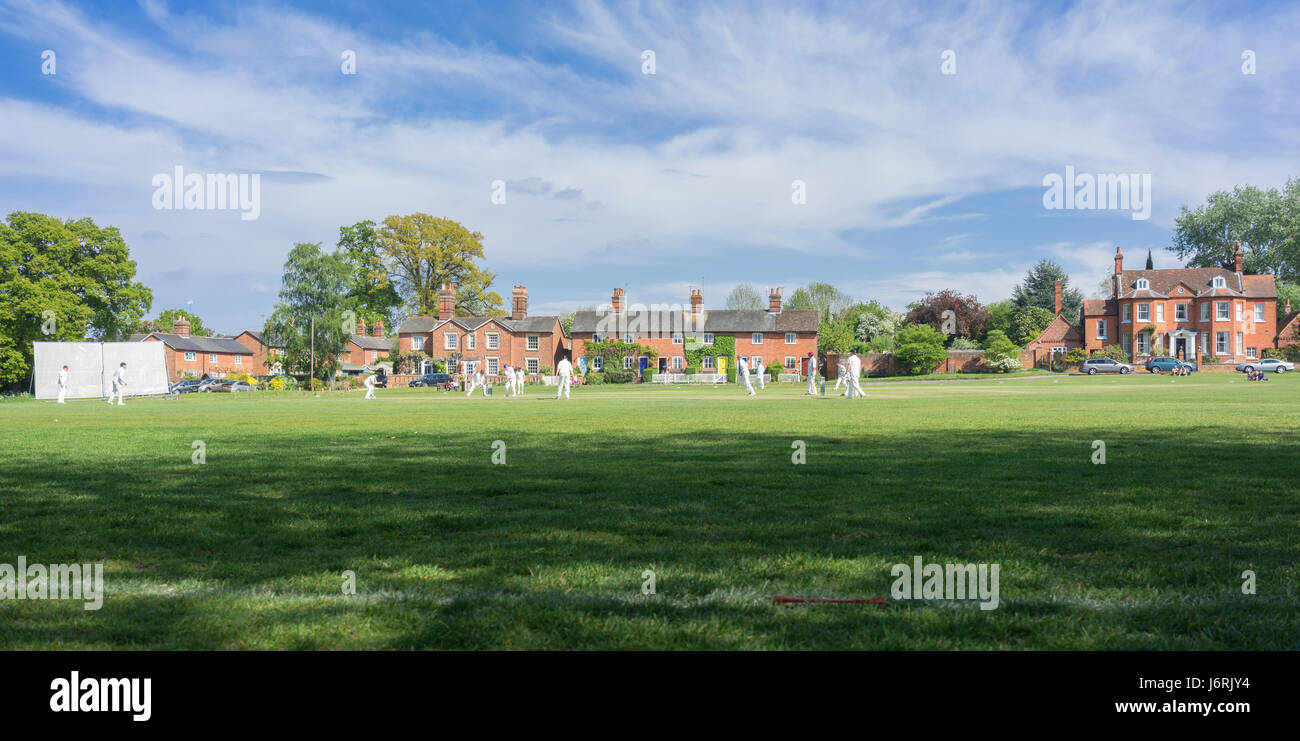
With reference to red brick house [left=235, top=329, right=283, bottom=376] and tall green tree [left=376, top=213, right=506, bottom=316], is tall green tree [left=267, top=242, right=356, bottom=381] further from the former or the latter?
red brick house [left=235, top=329, right=283, bottom=376]

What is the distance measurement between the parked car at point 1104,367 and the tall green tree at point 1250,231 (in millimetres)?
43643

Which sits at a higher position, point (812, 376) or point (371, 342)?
point (371, 342)

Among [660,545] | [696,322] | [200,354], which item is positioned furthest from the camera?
[200,354]

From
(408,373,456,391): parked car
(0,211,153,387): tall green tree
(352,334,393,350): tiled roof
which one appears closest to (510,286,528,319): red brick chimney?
(408,373,456,391): parked car

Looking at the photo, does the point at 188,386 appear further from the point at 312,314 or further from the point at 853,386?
the point at 853,386

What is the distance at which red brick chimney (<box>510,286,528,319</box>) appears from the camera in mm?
91188

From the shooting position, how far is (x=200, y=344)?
328 feet

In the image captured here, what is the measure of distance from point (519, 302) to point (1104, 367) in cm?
5843

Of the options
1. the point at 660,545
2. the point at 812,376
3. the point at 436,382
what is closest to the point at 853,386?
the point at 812,376

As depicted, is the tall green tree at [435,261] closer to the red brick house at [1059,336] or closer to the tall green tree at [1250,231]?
the red brick house at [1059,336]

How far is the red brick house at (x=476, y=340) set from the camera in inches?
3418

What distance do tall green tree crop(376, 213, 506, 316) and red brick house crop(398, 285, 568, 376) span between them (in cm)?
271
